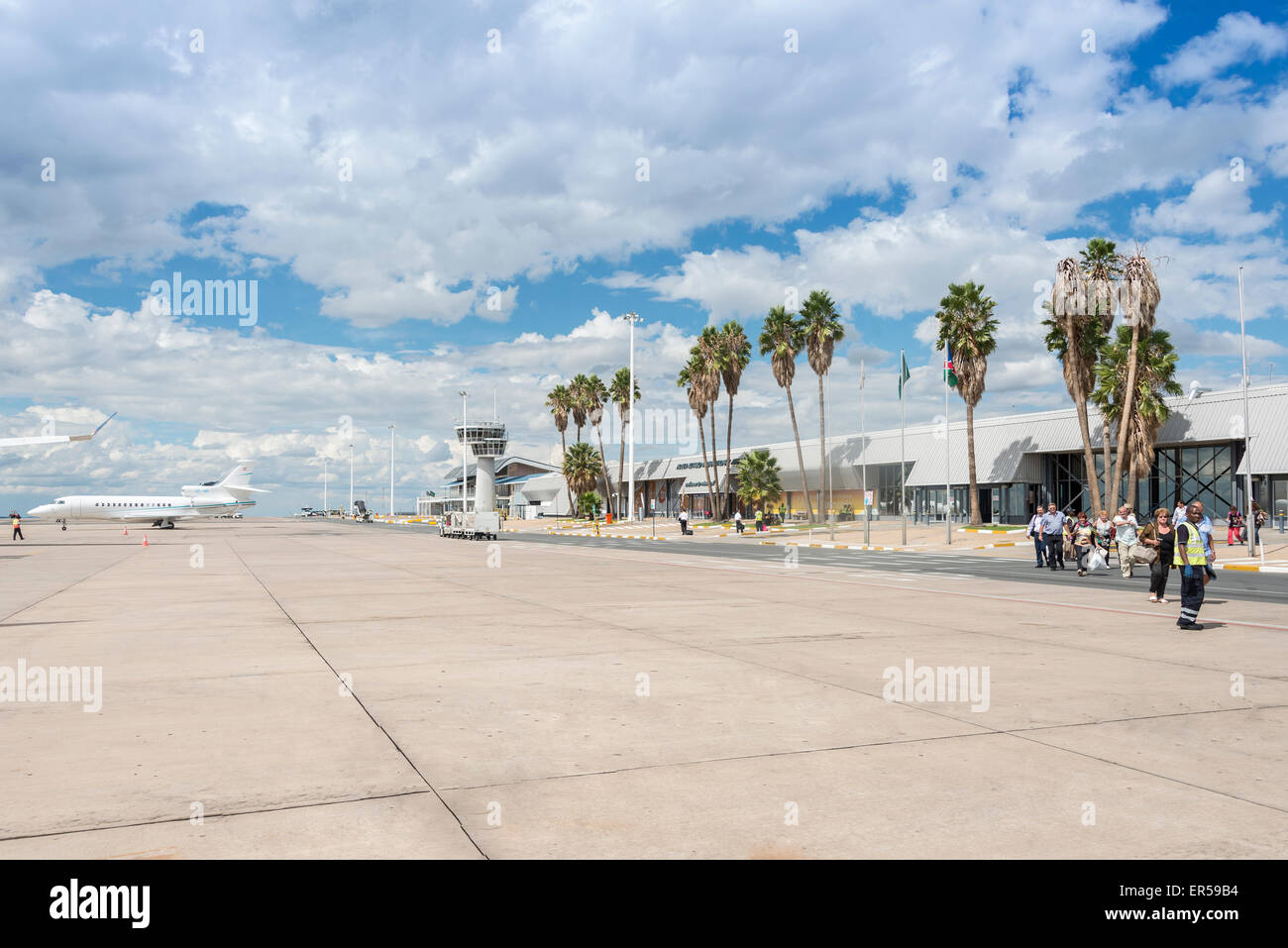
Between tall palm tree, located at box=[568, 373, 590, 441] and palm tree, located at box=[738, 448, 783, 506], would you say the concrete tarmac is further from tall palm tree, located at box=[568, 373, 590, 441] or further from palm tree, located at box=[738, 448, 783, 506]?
tall palm tree, located at box=[568, 373, 590, 441]

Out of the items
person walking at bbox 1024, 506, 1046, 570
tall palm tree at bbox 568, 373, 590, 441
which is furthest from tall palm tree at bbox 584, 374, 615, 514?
person walking at bbox 1024, 506, 1046, 570

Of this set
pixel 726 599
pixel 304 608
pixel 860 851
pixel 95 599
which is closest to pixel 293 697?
pixel 860 851

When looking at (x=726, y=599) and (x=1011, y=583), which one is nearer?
(x=726, y=599)

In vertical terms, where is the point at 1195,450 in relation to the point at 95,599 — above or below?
above

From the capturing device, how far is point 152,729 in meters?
7.43

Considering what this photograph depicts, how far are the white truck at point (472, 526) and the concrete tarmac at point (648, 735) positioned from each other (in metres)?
Answer: 39.0

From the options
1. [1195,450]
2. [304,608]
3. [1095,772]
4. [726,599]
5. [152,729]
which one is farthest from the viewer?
[1195,450]

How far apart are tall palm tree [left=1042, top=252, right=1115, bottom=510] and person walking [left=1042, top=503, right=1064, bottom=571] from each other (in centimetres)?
1464
